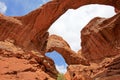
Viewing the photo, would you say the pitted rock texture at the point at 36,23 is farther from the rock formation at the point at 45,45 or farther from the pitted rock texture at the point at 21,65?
the pitted rock texture at the point at 21,65

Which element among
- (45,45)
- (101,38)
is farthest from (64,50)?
(45,45)

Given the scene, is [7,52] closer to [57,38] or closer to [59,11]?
[59,11]

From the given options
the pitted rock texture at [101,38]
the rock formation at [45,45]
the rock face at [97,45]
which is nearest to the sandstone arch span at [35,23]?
the rock formation at [45,45]

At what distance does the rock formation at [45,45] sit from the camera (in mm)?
18422

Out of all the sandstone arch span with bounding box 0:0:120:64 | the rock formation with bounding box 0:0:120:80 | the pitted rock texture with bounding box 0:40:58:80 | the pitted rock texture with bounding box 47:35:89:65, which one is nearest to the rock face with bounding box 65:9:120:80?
the rock formation with bounding box 0:0:120:80

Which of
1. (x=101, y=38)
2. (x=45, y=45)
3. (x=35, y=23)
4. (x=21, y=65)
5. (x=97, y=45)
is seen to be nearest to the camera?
(x=21, y=65)

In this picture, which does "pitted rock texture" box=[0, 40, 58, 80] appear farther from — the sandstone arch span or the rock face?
the rock face

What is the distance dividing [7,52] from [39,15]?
568 cm

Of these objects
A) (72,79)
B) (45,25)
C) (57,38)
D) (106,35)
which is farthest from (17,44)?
(57,38)

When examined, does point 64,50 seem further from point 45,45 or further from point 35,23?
point 35,23

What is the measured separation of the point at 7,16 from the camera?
2373 cm

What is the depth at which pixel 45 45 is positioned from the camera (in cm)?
2677

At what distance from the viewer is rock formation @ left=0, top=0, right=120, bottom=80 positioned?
60.4 feet

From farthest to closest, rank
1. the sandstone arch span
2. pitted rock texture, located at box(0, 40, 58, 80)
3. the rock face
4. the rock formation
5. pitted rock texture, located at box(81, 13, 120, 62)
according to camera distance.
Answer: pitted rock texture, located at box(81, 13, 120, 62) < the rock face < the sandstone arch span < the rock formation < pitted rock texture, located at box(0, 40, 58, 80)
